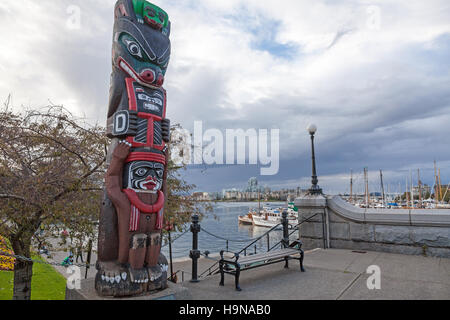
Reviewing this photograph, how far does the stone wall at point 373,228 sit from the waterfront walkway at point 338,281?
1.65ft

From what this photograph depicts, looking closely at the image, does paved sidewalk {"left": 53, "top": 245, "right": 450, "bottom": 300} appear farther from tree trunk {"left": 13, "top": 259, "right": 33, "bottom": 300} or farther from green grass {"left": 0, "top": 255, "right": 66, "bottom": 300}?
green grass {"left": 0, "top": 255, "right": 66, "bottom": 300}

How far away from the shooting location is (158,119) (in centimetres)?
568

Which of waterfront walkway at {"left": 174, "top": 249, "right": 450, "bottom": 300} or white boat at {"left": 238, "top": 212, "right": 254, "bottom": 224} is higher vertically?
waterfront walkway at {"left": 174, "top": 249, "right": 450, "bottom": 300}

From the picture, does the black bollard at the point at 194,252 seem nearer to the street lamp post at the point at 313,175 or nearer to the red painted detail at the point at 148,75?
the red painted detail at the point at 148,75

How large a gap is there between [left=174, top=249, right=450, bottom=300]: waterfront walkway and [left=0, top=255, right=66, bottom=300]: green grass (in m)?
6.95

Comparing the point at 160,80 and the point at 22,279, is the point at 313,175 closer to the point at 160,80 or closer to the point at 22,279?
the point at 160,80

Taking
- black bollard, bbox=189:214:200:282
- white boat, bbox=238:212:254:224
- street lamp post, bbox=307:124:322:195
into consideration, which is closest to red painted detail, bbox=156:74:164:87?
black bollard, bbox=189:214:200:282

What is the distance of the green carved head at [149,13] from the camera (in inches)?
238

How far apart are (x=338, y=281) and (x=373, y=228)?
3.79 m

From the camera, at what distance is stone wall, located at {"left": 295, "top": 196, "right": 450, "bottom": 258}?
26.9ft

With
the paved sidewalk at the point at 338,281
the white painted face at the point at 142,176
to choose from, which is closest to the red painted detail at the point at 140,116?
the white painted face at the point at 142,176

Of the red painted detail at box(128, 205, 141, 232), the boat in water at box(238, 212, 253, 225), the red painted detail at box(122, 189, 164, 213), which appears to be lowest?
the boat in water at box(238, 212, 253, 225)
